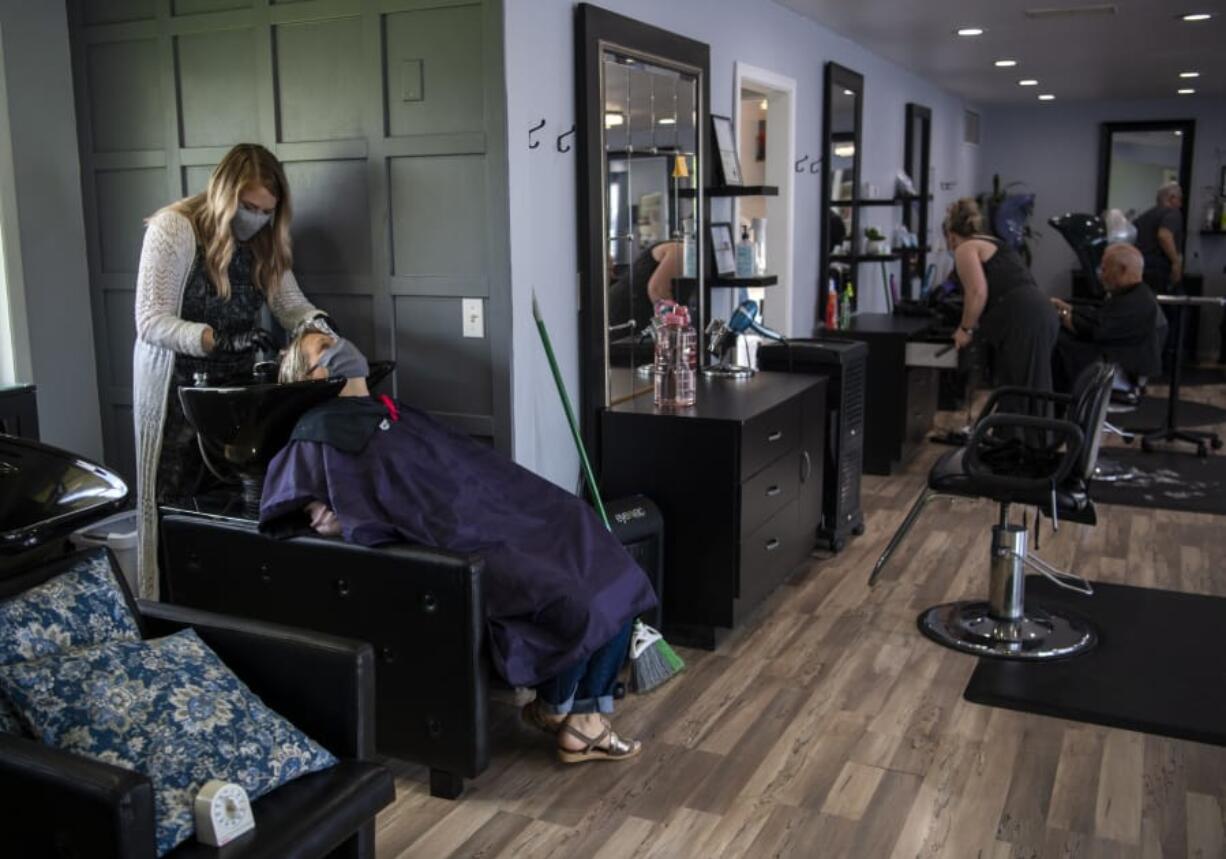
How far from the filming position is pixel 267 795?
166 centimetres

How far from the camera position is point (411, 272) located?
10.1ft

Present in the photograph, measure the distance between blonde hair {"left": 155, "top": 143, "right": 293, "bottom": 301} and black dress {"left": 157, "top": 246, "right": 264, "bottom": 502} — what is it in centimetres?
3

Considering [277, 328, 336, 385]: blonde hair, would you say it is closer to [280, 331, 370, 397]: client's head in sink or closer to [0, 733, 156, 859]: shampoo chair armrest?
[280, 331, 370, 397]: client's head in sink

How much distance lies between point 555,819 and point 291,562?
31.2 inches

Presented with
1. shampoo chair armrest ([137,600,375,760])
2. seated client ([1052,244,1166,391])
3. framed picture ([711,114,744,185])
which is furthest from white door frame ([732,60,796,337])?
shampoo chair armrest ([137,600,375,760])

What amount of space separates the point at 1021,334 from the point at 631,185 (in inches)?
82.0

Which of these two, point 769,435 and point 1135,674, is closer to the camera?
point 1135,674

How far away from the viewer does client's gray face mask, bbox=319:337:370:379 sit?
2.60 meters

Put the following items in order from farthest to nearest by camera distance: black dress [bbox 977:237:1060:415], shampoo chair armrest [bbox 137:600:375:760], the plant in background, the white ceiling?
the plant in background < the white ceiling < black dress [bbox 977:237:1060:415] < shampoo chair armrest [bbox 137:600:375:760]

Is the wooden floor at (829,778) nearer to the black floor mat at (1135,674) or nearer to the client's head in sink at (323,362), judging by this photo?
the black floor mat at (1135,674)

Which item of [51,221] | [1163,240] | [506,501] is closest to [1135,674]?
[506,501]

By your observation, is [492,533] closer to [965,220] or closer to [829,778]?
[829,778]

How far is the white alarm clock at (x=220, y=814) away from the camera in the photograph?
1.53m

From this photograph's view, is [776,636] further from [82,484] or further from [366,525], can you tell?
[82,484]
